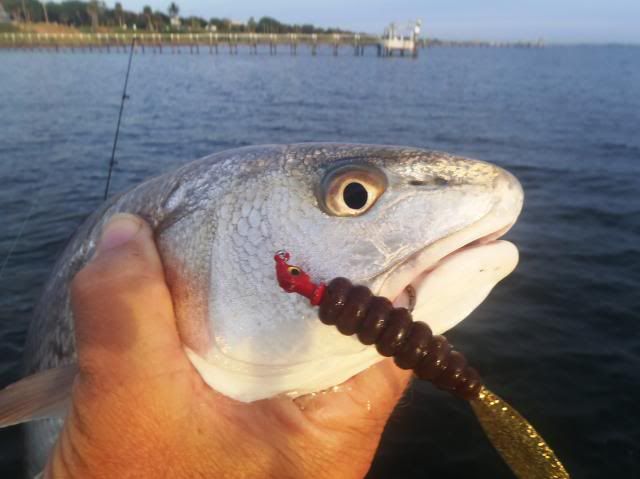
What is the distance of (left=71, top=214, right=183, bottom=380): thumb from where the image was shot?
175 centimetres

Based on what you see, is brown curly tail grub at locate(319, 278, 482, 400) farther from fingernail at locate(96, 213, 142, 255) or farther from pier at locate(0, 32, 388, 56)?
pier at locate(0, 32, 388, 56)

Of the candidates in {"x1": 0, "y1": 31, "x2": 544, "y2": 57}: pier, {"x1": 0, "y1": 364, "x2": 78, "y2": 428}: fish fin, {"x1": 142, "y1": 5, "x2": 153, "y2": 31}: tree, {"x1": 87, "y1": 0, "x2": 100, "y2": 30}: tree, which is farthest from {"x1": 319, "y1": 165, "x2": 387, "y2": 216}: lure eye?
{"x1": 142, "y1": 5, "x2": 153, "y2": 31}: tree

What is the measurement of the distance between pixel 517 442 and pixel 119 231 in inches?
74.6

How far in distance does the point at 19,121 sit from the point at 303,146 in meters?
23.6

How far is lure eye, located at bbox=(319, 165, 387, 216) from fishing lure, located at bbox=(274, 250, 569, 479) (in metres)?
0.26

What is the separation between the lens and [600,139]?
64.5 ft

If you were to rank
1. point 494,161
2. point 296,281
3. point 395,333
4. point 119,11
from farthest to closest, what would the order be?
point 119,11
point 494,161
point 296,281
point 395,333

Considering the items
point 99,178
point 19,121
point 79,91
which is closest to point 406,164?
point 99,178

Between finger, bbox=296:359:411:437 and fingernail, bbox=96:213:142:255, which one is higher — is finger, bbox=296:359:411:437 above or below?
below

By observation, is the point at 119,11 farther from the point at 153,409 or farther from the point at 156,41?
the point at 153,409

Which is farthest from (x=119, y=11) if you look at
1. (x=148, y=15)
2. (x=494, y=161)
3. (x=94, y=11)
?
(x=494, y=161)

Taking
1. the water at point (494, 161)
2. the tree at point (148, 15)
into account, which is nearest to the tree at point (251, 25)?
the tree at point (148, 15)

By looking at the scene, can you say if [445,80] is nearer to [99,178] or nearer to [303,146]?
[99,178]

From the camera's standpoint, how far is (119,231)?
2.11 m
